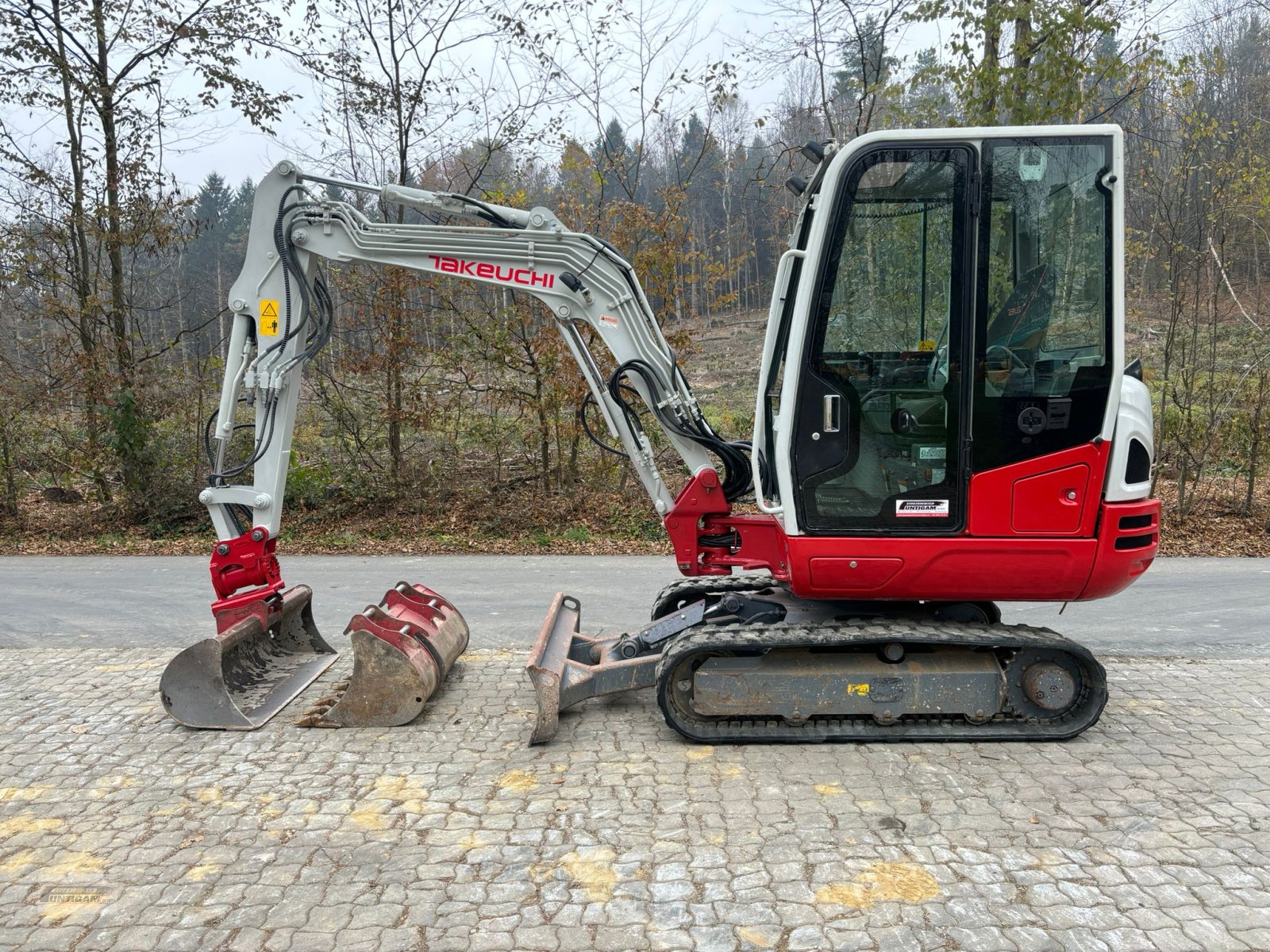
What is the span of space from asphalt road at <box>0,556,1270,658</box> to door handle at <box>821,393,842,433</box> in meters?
3.17

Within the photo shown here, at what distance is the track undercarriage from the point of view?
472 cm

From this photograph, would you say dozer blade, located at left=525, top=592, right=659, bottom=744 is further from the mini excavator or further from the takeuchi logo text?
the takeuchi logo text

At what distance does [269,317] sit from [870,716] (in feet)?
13.9

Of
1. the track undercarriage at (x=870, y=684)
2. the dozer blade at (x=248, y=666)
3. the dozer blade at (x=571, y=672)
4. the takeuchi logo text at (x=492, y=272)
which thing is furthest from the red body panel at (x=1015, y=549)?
the dozer blade at (x=248, y=666)

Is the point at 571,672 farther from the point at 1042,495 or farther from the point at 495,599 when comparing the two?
the point at 495,599

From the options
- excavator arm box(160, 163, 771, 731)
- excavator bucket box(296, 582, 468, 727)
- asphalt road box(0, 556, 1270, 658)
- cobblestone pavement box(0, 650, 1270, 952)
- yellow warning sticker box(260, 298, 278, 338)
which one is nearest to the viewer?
cobblestone pavement box(0, 650, 1270, 952)

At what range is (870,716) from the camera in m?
4.85

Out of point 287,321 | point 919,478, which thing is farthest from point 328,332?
point 919,478

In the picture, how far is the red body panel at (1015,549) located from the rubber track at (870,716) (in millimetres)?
204

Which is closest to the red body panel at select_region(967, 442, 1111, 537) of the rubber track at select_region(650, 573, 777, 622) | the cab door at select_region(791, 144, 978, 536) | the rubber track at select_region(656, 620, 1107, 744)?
the cab door at select_region(791, 144, 978, 536)

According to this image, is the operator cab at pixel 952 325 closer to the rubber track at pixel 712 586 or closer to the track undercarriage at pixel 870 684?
the track undercarriage at pixel 870 684

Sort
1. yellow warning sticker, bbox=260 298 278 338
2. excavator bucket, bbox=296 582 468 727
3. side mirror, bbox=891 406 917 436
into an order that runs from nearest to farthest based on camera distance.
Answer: side mirror, bbox=891 406 917 436, excavator bucket, bbox=296 582 468 727, yellow warning sticker, bbox=260 298 278 338

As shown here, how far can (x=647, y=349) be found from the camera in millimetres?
5461

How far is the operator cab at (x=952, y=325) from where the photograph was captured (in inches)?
179
